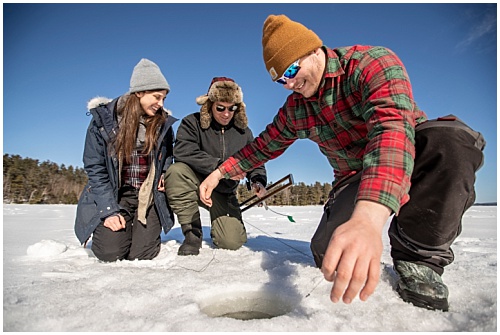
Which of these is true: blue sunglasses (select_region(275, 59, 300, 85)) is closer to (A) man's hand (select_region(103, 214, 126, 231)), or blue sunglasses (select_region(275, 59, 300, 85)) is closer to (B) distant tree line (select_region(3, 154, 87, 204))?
(A) man's hand (select_region(103, 214, 126, 231))

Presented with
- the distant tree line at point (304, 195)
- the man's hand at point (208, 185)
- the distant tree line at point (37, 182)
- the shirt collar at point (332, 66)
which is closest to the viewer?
the shirt collar at point (332, 66)

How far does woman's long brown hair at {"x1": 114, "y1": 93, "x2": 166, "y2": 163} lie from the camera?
2600 mm

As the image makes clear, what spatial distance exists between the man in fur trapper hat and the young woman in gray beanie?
0.20m

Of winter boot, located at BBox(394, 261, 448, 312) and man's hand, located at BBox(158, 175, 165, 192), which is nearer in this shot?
winter boot, located at BBox(394, 261, 448, 312)

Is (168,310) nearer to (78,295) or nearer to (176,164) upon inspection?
(78,295)

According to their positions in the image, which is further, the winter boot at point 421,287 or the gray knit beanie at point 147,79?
the gray knit beanie at point 147,79

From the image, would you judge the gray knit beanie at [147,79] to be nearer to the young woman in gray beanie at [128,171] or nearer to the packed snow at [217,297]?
the young woman in gray beanie at [128,171]

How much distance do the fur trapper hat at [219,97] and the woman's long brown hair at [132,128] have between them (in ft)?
1.61

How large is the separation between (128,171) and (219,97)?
1128 mm

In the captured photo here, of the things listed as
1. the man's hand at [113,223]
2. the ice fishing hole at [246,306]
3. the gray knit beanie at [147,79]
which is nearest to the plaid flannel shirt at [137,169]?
the man's hand at [113,223]

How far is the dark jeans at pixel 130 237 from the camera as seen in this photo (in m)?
2.40

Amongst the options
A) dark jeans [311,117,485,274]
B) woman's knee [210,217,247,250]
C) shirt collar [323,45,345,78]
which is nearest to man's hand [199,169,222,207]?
woman's knee [210,217,247,250]

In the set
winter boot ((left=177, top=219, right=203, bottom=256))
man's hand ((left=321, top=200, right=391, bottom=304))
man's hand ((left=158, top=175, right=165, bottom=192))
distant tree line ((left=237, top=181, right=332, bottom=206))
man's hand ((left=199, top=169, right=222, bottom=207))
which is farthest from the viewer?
distant tree line ((left=237, top=181, right=332, bottom=206))

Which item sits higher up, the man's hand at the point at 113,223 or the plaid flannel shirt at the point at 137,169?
the plaid flannel shirt at the point at 137,169
